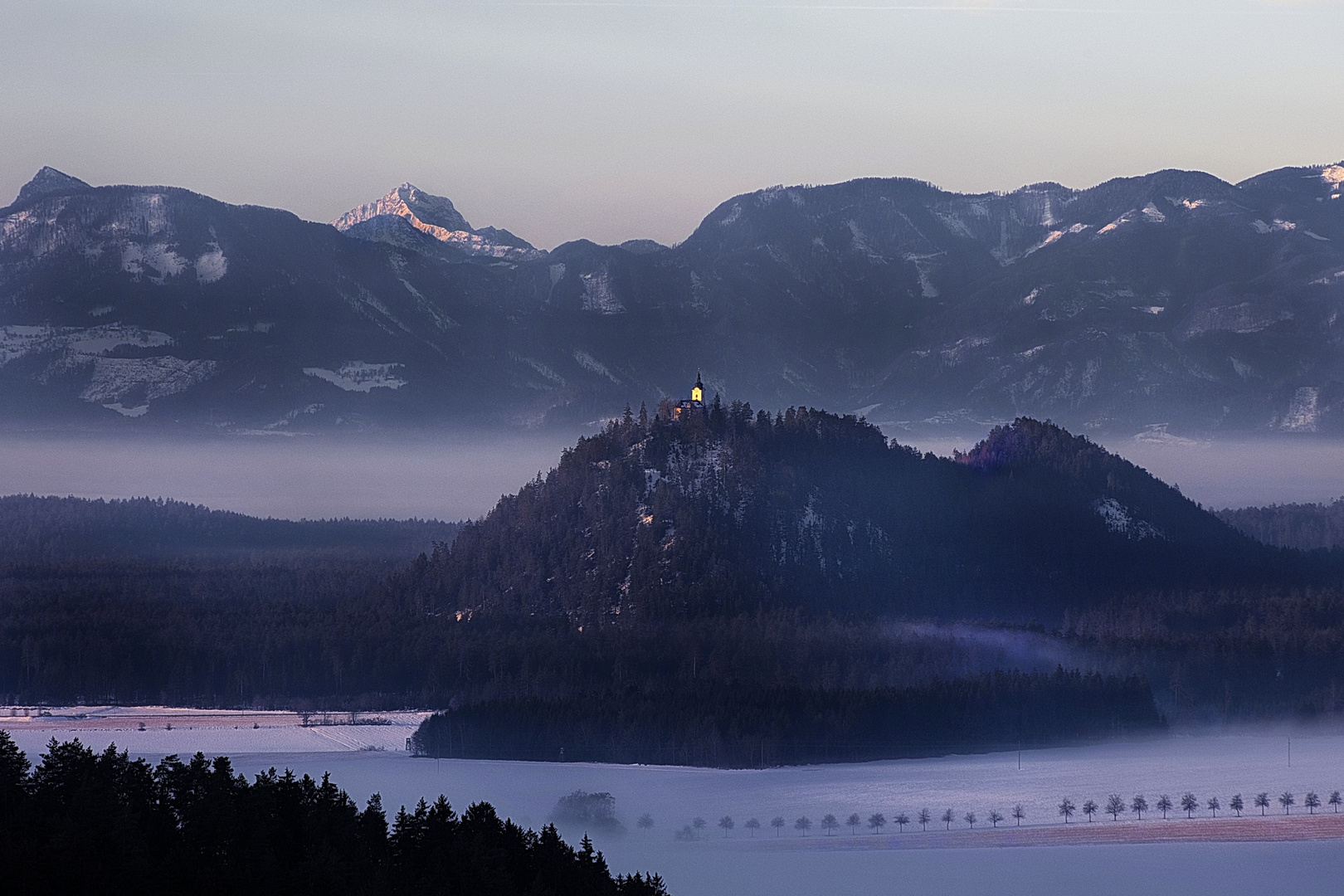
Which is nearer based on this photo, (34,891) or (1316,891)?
(34,891)

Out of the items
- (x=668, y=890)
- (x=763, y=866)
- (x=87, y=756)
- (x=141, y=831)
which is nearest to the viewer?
(x=141, y=831)

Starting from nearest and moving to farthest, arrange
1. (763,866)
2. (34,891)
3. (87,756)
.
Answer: (34,891) < (87,756) < (763,866)

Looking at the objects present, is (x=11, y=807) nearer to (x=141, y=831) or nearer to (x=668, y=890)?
(x=141, y=831)

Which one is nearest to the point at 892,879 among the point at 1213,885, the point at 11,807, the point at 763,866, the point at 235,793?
the point at 763,866

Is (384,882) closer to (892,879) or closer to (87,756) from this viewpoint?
(87,756)

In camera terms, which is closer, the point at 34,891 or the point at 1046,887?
the point at 34,891

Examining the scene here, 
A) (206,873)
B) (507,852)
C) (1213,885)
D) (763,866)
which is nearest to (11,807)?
(206,873)
